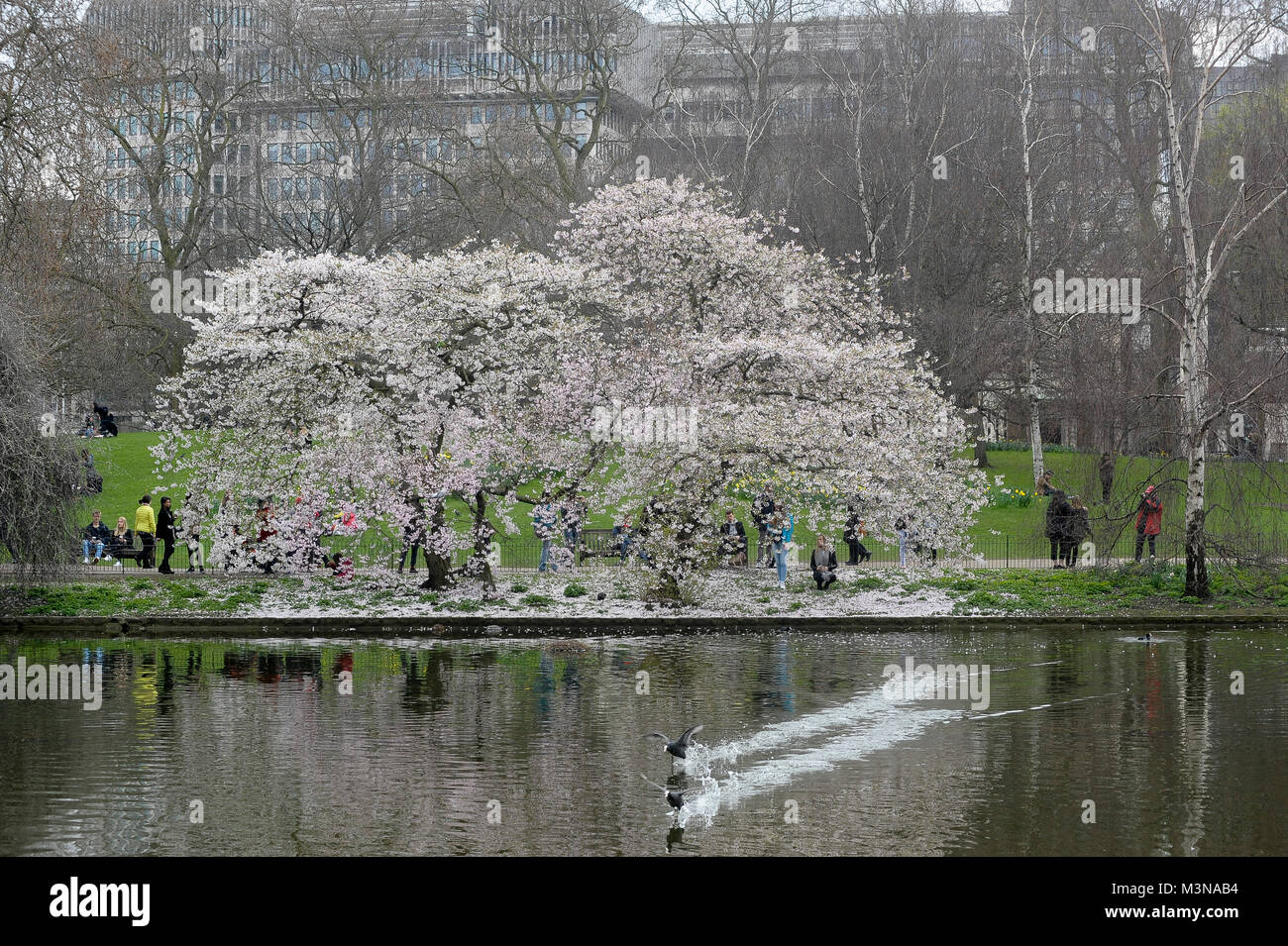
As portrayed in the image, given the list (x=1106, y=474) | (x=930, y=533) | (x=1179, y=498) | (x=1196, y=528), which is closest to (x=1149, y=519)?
(x=1179, y=498)

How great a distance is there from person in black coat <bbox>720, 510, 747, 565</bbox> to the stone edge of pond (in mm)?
2329

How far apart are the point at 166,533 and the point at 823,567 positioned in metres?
14.4

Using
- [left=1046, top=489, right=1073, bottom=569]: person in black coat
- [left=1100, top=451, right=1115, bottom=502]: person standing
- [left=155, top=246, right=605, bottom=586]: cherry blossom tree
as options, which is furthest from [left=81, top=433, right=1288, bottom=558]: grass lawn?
[left=155, top=246, right=605, bottom=586]: cherry blossom tree

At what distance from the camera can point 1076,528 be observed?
30.9m

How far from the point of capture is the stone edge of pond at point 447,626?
83.0 feet

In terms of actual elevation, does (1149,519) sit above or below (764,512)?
below

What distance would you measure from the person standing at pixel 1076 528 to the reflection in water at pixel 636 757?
322 inches

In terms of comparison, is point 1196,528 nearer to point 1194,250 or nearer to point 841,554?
point 1194,250

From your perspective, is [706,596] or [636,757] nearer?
[636,757]

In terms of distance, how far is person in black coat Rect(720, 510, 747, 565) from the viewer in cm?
2838
